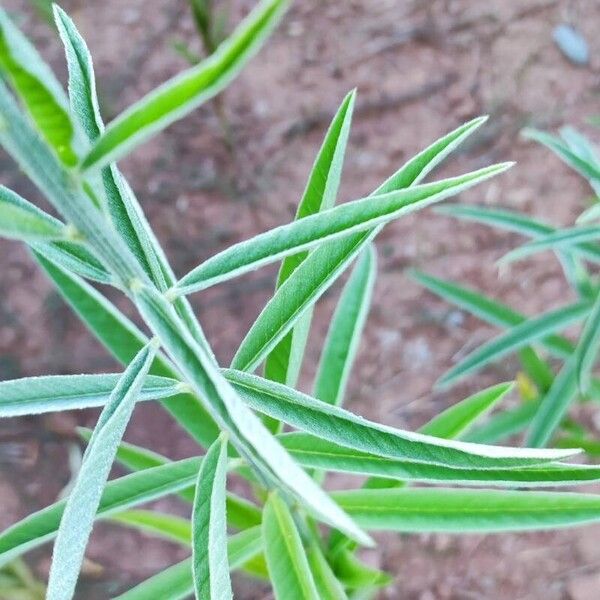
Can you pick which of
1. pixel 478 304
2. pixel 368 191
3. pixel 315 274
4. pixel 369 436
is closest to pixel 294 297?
pixel 315 274

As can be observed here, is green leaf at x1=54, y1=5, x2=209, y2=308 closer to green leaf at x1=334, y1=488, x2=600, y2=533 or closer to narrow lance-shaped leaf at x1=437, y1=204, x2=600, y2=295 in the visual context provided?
green leaf at x1=334, y1=488, x2=600, y2=533

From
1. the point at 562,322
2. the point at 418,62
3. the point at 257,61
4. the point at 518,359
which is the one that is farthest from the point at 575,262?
the point at 257,61

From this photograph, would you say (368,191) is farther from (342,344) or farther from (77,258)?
(77,258)

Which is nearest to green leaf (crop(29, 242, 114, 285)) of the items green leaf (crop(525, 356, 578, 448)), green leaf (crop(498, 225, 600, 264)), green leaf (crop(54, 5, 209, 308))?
green leaf (crop(54, 5, 209, 308))

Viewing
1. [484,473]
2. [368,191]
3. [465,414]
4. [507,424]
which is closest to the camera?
[484,473]

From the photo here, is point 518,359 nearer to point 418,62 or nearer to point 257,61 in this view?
point 418,62
